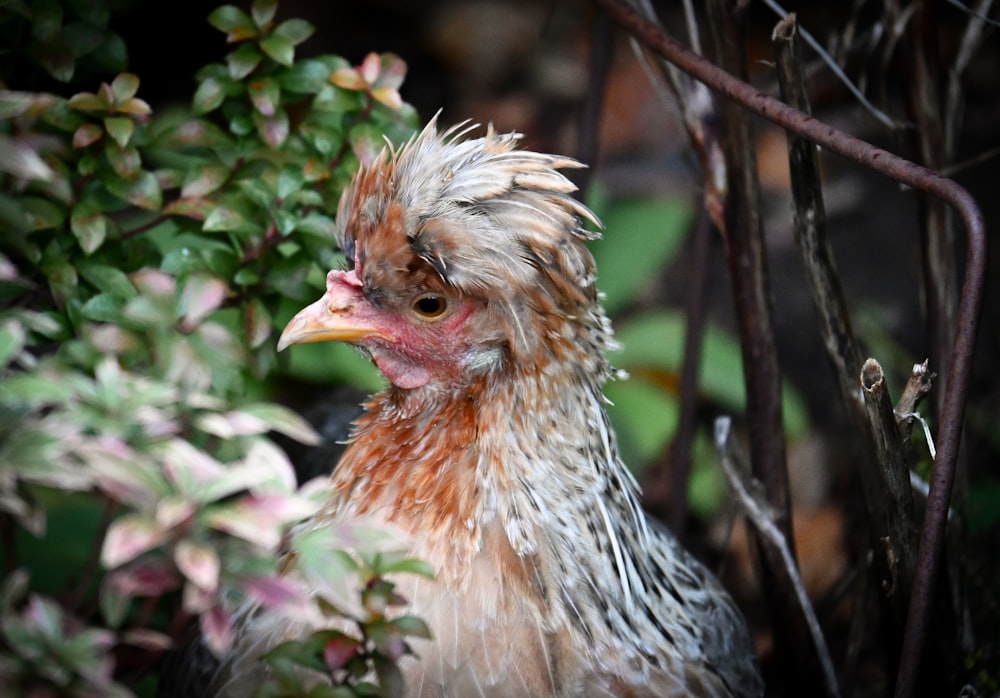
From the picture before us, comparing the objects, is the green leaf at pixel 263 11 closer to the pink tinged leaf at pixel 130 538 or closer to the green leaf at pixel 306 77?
the green leaf at pixel 306 77

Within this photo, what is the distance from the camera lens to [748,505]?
→ 2.18 metres

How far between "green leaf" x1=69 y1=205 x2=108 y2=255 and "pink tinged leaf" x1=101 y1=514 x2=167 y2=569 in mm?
848

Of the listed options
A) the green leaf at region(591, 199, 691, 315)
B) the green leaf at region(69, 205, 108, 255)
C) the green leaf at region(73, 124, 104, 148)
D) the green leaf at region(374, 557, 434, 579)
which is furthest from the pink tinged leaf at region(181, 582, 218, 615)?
the green leaf at region(591, 199, 691, 315)

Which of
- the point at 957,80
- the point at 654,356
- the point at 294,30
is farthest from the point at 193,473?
the point at 654,356

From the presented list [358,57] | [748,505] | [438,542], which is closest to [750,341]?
[748,505]

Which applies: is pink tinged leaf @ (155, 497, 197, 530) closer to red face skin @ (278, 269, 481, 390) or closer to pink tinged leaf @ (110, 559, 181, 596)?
pink tinged leaf @ (110, 559, 181, 596)

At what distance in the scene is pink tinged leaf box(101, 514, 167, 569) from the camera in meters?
0.98

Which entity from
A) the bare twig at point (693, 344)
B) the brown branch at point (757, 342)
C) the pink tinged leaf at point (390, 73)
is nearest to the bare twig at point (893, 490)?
the brown branch at point (757, 342)

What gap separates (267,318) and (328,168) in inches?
13.2

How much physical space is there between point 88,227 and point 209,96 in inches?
13.8

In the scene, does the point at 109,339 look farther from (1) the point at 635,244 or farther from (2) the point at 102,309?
(1) the point at 635,244

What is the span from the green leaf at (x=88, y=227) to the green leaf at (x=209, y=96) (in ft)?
0.95

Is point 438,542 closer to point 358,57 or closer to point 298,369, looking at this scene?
point 298,369

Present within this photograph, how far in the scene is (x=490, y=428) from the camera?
1728mm
